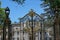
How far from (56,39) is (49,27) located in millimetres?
1061

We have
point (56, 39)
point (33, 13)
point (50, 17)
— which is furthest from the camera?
point (50, 17)

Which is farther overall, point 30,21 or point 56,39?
point 30,21

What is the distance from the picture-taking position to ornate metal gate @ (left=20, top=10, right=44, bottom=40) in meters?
14.8

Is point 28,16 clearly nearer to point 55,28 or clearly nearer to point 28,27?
point 28,27

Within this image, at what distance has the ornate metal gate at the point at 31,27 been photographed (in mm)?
14792

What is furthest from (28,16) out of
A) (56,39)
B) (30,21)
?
(56,39)

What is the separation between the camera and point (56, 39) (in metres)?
13.9

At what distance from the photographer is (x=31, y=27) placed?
14.8 m

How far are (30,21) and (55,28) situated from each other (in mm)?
1871

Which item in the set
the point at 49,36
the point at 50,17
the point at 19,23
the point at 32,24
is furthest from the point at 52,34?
the point at 50,17

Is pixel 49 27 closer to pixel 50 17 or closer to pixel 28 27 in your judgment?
pixel 28 27

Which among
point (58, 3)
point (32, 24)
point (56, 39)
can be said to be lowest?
point (56, 39)

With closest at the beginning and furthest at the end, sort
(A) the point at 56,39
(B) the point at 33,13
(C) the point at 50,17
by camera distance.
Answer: (A) the point at 56,39 → (B) the point at 33,13 → (C) the point at 50,17

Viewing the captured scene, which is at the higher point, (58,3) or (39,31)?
(58,3)
